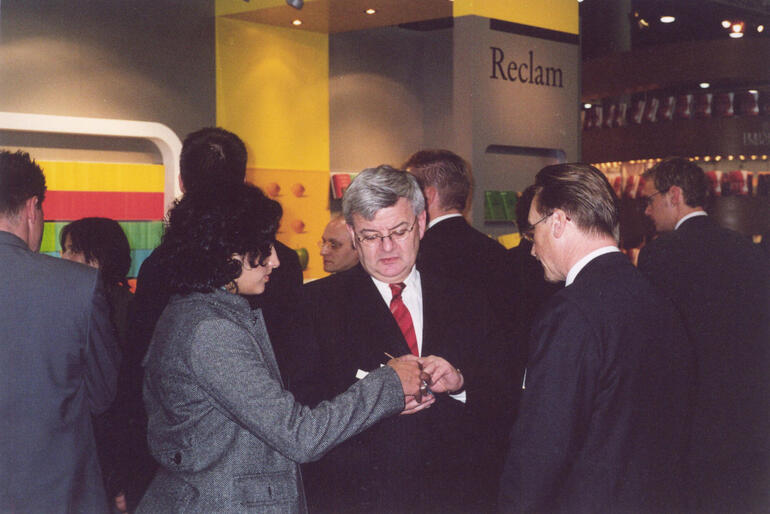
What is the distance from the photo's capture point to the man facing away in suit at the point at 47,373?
1992mm

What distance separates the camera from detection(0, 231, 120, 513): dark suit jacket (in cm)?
199

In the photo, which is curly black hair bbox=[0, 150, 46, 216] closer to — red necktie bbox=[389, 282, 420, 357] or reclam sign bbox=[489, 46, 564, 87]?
red necktie bbox=[389, 282, 420, 357]

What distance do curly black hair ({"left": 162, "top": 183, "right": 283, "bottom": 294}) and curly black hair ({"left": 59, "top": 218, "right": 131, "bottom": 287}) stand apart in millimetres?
1515

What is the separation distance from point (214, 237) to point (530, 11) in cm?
427

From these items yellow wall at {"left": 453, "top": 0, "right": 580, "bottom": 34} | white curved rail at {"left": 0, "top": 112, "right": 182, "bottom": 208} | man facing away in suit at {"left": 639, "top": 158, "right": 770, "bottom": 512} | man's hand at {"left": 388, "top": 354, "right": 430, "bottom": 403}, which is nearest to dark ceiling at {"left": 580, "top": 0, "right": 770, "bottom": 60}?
yellow wall at {"left": 453, "top": 0, "right": 580, "bottom": 34}

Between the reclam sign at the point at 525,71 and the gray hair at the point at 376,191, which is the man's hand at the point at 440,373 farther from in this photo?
the reclam sign at the point at 525,71

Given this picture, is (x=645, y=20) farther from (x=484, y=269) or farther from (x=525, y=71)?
(x=484, y=269)

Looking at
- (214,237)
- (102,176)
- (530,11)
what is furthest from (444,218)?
(102,176)

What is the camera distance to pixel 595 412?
1788 millimetres

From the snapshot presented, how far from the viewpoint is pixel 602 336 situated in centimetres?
176

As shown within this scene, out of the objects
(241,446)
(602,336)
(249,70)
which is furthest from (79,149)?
(602,336)

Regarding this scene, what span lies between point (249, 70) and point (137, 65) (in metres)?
0.95

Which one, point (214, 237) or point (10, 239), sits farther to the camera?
point (10, 239)

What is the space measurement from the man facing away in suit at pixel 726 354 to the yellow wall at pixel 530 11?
2443 mm
